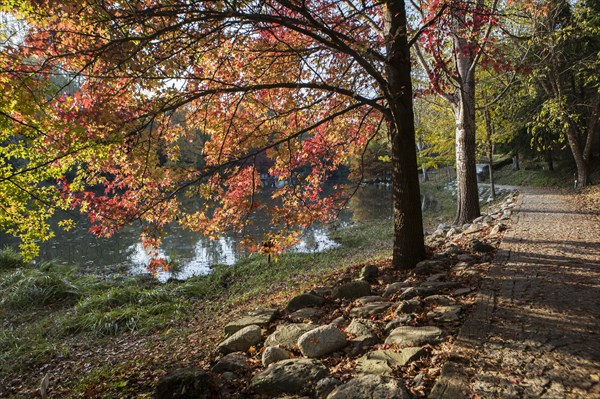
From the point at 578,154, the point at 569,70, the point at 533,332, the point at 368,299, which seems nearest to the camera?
the point at 533,332

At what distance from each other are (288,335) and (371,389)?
68.2 inches

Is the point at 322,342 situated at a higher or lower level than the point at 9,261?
higher

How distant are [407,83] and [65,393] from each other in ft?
22.3

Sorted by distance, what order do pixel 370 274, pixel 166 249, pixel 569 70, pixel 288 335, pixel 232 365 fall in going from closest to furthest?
pixel 232 365 < pixel 288 335 < pixel 370 274 < pixel 569 70 < pixel 166 249

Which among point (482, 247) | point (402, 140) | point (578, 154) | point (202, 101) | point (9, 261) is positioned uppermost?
point (202, 101)

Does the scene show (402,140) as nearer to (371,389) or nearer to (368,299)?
(368,299)

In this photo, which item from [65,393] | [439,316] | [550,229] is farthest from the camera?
[550,229]

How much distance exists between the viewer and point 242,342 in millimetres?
4707

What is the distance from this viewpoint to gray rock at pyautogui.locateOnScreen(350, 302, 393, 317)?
474cm

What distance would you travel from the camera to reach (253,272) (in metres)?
11.9

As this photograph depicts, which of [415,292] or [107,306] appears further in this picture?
[107,306]

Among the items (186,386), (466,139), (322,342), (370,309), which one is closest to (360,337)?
(322,342)

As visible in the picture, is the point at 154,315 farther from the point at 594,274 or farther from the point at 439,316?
the point at 594,274

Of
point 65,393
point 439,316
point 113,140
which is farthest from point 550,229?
point 65,393
